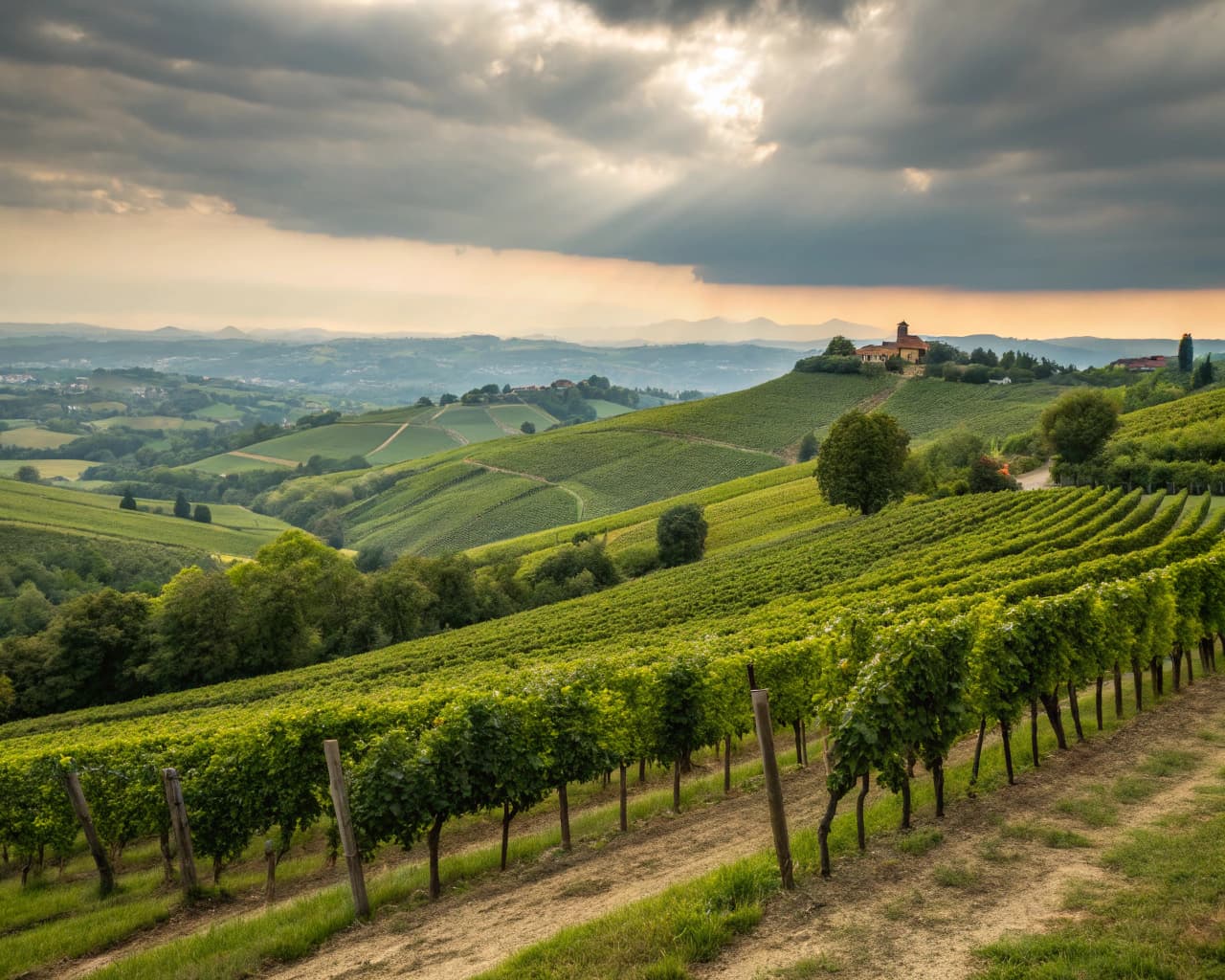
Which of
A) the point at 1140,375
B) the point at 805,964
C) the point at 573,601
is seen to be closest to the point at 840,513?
the point at 573,601

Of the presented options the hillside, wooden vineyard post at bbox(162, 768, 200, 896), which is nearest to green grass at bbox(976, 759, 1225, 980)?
wooden vineyard post at bbox(162, 768, 200, 896)

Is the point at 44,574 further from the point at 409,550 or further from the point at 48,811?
the point at 48,811

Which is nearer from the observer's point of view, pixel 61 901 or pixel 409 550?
pixel 61 901

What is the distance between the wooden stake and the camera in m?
10.2

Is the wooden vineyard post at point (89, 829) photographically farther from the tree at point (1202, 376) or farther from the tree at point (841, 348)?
the tree at point (841, 348)

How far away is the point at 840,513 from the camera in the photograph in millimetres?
72938

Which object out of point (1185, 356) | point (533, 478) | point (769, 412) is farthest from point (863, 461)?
point (1185, 356)

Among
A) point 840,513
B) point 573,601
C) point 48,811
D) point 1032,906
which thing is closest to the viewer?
point 1032,906

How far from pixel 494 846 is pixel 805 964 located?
8.38m

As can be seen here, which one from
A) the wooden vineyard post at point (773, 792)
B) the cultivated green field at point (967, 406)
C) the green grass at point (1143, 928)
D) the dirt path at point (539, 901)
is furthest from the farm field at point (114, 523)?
the green grass at point (1143, 928)

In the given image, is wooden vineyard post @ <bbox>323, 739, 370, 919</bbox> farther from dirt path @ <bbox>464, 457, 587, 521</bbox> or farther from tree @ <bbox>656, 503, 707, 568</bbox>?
dirt path @ <bbox>464, 457, 587, 521</bbox>

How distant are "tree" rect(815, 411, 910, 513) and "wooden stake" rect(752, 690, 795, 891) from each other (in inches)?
2340

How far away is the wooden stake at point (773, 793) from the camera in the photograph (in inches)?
404

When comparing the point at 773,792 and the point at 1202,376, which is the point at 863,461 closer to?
the point at 773,792
